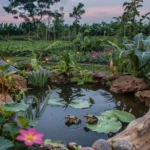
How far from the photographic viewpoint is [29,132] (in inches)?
54.8

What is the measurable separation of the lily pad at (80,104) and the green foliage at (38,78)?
106 centimetres

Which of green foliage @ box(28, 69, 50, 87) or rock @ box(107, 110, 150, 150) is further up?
green foliage @ box(28, 69, 50, 87)

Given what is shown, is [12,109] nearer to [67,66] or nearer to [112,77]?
[112,77]

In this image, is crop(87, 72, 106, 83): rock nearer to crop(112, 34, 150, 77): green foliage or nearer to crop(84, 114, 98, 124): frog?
crop(112, 34, 150, 77): green foliage

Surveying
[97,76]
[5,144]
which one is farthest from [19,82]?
[5,144]

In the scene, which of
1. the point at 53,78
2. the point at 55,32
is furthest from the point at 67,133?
the point at 55,32

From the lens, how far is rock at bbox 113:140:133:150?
1.93 meters

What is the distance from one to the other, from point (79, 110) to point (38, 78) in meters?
1.39

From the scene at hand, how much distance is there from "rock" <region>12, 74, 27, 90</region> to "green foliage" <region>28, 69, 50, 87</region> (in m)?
0.19

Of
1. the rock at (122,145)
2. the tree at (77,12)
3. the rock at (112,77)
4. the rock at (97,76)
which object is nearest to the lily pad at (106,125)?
the rock at (122,145)

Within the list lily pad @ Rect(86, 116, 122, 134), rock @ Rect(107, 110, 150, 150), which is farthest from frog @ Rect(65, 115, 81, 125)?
rock @ Rect(107, 110, 150, 150)

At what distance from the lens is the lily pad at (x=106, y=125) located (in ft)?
8.84

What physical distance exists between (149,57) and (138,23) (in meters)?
4.51

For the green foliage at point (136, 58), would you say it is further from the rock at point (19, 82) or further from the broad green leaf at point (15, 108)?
the broad green leaf at point (15, 108)
